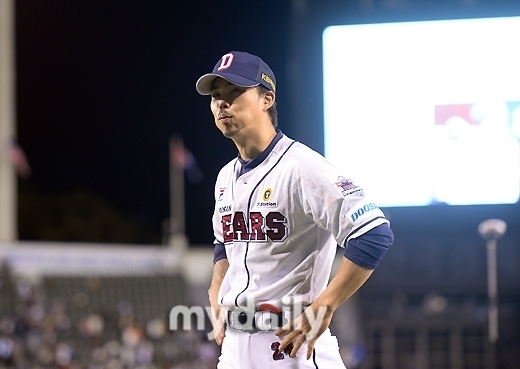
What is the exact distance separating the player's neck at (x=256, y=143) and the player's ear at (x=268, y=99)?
5cm

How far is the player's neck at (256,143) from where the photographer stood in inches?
70.2

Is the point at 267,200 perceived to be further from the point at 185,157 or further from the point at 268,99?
the point at 185,157

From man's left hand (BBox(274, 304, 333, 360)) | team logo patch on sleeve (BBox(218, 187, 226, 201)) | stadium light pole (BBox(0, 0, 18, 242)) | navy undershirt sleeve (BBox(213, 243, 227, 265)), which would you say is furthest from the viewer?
stadium light pole (BBox(0, 0, 18, 242))

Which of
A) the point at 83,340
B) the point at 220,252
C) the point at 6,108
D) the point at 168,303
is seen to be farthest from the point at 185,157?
the point at 6,108

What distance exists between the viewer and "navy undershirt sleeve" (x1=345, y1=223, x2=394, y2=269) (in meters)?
1.58

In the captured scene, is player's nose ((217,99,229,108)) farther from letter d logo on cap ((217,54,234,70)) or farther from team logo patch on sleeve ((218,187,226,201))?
team logo patch on sleeve ((218,187,226,201))

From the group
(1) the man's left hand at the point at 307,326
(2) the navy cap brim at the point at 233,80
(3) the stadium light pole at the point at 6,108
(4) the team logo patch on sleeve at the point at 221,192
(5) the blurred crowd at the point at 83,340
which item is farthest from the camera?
(3) the stadium light pole at the point at 6,108

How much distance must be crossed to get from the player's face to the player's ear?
0.02 meters

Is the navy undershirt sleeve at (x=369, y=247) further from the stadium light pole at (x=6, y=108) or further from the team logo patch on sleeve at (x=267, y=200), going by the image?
the stadium light pole at (x=6, y=108)

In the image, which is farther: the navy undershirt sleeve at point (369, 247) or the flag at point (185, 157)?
the flag at point (185, 157)

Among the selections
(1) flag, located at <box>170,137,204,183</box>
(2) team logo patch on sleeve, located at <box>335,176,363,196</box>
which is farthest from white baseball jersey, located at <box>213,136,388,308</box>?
(1) flag, located at <box>170,137,204,183</box>

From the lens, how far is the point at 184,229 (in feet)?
39.1

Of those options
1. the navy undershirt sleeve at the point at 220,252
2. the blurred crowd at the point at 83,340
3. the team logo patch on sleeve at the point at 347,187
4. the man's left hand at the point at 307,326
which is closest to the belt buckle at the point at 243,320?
the man's left hand at the point at 307,326

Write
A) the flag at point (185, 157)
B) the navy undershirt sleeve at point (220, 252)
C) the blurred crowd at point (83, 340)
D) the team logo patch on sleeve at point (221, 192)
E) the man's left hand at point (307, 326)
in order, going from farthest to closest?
1. the blurred crowd at point (83, 340)
2. the flag at point (185, 157)
3. the navy undershirt sleeve at point (220, 252)
4. the team logo patch on sleeve at point (221, 192)
5. the man's left hand at point (307, 326)
